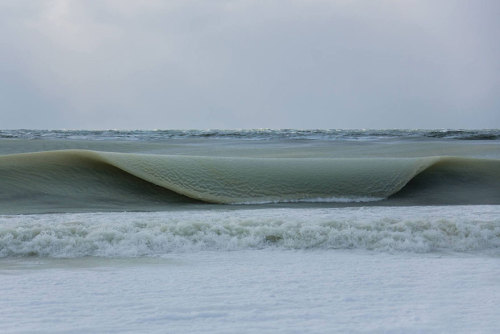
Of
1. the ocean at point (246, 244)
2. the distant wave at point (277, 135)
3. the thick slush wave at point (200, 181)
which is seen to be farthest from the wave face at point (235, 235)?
the distant wave at point (277, 135)

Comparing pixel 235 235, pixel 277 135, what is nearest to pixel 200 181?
pixel 235 235

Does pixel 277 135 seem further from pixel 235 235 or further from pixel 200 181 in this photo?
pixel 235 235

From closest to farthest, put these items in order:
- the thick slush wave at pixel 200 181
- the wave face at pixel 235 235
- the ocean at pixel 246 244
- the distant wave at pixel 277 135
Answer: the ocean at pixel 246 244 → the wave face at pixel 235 235 → the thick slush wave at pixel 200 181 → the distant wave at pixel 277 135

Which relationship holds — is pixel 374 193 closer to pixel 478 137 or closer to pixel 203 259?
pixel 203 259

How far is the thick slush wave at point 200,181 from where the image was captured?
2541mm

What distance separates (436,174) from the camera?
2.94 m

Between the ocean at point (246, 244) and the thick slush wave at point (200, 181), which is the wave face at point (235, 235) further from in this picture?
the thick slush wave at point (200, 181)

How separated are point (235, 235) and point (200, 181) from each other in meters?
0.85

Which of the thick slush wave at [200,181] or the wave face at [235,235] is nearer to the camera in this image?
the wave face at [235,235]

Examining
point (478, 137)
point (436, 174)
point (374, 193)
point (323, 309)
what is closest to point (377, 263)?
point (323, 309)

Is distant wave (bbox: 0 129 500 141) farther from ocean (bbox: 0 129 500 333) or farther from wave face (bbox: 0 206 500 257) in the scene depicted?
wave face (bbox: 0 206 500 257)

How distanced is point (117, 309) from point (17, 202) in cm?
153

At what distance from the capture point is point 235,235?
5.91 feet

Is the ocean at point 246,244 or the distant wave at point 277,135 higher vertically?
the distant wave at point 277,135
